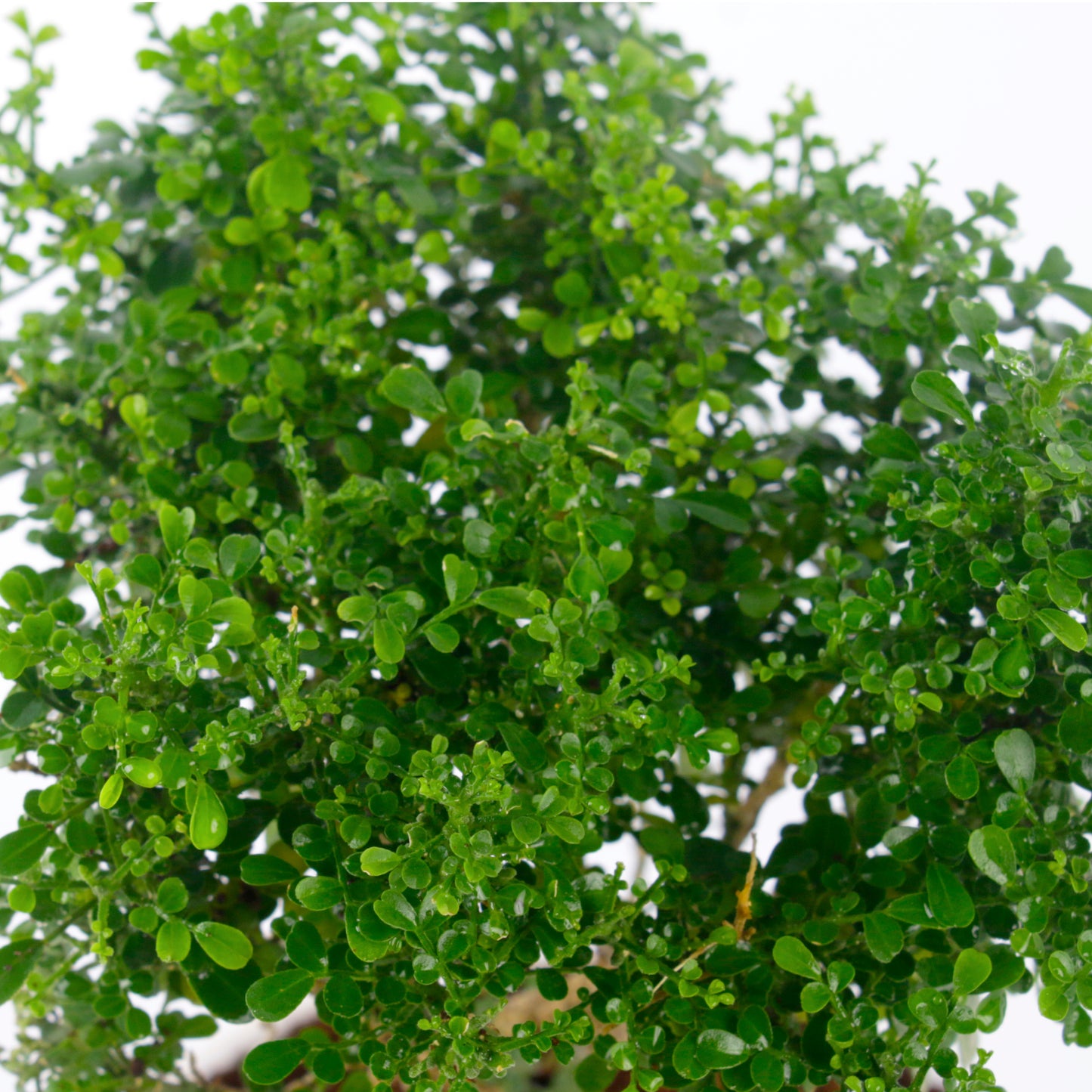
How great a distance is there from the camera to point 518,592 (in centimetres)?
67

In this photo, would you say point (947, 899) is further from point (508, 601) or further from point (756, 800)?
point (756, 800)

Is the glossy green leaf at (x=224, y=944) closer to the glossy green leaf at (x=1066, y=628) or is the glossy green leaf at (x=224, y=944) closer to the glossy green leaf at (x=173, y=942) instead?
the glossy green leaf at (x=173, y=942)

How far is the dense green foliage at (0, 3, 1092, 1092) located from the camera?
66cm

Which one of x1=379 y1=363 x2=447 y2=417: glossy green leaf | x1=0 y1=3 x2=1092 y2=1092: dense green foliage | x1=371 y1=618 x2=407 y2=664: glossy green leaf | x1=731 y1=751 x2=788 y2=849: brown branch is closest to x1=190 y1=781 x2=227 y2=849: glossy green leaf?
x1=0 y1=3 x2=1092 y2=1092: dense green foliage

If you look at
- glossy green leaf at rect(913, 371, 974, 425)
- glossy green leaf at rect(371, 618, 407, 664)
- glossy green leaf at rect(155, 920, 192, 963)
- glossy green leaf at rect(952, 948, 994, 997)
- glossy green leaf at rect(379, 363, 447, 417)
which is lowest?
glossy green leaf at rect(952, 948, 994, 997)

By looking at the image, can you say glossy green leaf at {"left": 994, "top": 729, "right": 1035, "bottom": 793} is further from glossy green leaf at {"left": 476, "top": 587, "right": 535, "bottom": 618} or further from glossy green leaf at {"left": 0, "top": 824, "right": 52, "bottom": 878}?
glossy green leaf at {"left": 0, "top": 824, "right": 52, "bottom": 878}

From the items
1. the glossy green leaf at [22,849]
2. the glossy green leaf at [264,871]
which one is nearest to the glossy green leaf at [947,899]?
the glossy green leaf at [264,871]

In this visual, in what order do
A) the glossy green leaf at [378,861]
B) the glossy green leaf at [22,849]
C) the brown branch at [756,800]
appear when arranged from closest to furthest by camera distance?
1. the glossy green leaf at [378,861]
2. the glossy green leaf at [22,849]
3. the brown branch at [756,800]

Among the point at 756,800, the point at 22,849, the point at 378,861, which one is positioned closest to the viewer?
the point at 378,861

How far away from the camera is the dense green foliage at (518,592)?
66 centimetres

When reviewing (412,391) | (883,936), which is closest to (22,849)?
(412,391)

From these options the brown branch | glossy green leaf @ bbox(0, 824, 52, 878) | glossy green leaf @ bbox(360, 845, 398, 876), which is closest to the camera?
glossy green leaf @ bbox(360, 845, 398, 876)

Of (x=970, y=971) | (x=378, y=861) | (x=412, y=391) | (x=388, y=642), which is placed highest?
(x=412, y=391)

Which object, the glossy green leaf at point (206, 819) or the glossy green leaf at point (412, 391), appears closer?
the glossy green leaf at point (206, 819)
